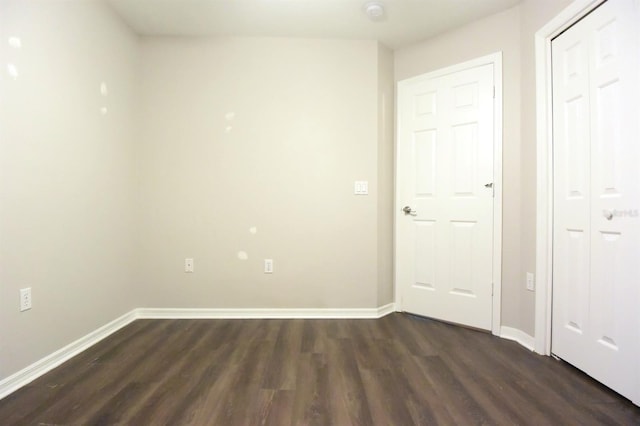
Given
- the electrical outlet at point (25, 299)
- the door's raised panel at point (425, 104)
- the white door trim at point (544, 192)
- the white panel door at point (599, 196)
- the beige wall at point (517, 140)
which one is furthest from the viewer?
the door's raised panel at point (425, 104)

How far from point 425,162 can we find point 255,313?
1.96 m

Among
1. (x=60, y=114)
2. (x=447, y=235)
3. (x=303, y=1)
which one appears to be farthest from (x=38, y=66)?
(x=447, y=235)

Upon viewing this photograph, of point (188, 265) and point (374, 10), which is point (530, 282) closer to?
point (374, 10)

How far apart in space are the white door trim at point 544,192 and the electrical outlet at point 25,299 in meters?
2.99

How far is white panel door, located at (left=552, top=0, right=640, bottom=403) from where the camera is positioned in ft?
4.69

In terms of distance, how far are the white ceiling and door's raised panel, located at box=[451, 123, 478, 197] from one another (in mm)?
833

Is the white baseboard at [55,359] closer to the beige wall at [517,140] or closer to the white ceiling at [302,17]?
the white ceiling at [302,17]

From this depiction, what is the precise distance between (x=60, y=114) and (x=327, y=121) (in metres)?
1.83

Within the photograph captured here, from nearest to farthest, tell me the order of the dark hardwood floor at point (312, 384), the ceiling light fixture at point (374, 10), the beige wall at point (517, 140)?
the dark hardwood floor at point (312, 384) → the beige wall at point (517, 140) → the ceiling light fixture at point (374, 10)

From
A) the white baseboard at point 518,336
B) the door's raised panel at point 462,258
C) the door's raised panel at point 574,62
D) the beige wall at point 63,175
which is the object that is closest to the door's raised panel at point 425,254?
the door's raised panel at point 462,258

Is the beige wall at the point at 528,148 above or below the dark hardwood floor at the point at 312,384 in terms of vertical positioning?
above

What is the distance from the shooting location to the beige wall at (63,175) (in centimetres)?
151

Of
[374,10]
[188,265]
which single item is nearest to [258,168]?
[188,265]

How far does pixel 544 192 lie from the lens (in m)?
1.92
